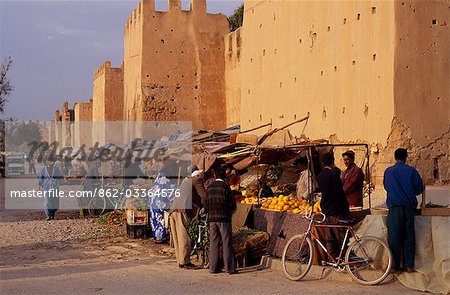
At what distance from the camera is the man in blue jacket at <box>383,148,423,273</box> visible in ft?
23.9

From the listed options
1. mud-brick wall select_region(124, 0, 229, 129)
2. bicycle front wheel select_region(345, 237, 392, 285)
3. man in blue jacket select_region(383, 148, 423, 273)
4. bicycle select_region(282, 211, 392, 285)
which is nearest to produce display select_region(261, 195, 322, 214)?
bicycle select_region(282, 211, 392, 285)

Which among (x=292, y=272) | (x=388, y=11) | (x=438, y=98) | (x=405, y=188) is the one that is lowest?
(x=292, y=272)

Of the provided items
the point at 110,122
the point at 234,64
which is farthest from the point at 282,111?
the point at 110,122

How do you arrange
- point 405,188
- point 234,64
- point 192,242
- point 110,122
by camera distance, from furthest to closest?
point 110,122 → point 234,64 → point 192,242 → point 405,188

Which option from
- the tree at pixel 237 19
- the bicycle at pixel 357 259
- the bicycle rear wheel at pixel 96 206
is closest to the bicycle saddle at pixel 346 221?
the bicycle at pixel 357 259

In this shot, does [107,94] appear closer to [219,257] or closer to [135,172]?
[135,172]

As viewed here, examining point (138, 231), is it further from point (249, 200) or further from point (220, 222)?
point (220, 222)

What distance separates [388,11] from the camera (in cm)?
1376

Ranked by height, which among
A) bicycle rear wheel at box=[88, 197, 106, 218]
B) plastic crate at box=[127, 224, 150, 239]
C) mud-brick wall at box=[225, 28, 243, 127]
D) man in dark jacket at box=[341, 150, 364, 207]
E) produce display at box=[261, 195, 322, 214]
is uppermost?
mud-brick wall at box=[225, 28, 243, 127]

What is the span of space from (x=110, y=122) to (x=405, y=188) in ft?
93.3

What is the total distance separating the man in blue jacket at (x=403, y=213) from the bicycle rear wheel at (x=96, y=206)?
9584 mm

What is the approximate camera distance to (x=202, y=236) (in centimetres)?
899

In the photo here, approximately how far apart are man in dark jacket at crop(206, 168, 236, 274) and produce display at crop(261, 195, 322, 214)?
109cm

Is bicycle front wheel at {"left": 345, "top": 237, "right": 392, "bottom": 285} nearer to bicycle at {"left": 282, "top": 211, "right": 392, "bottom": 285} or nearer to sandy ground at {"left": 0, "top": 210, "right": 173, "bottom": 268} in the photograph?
bicycle at {"left": 282, "top": 211, "right": 392, "bottom": 285}
